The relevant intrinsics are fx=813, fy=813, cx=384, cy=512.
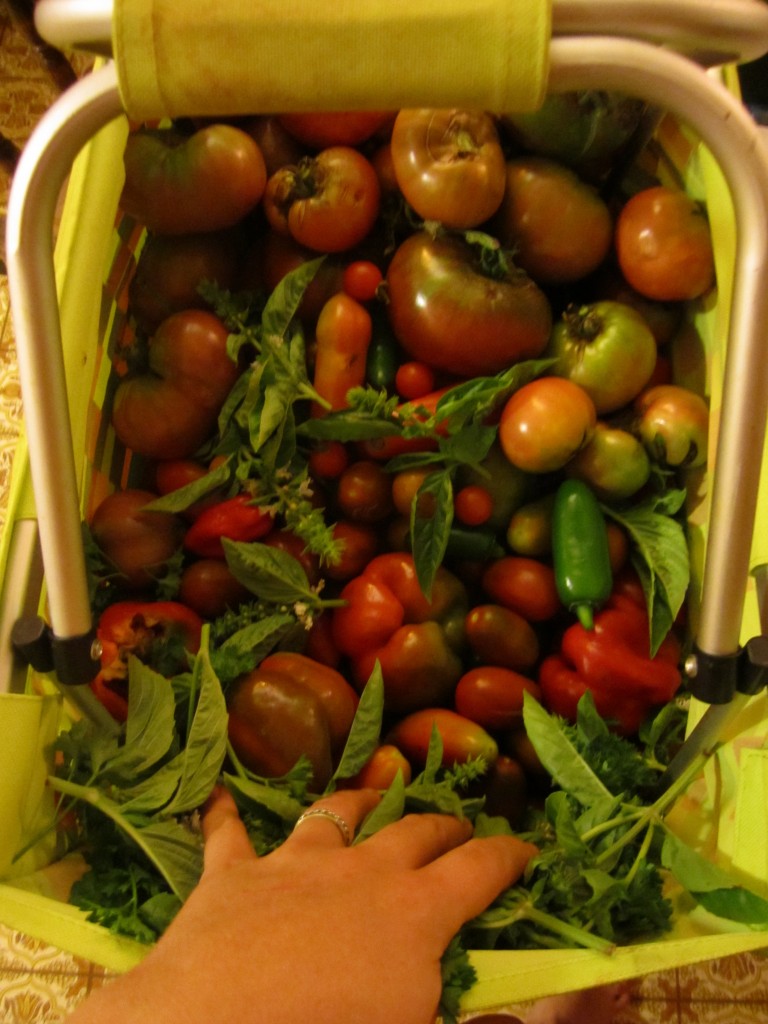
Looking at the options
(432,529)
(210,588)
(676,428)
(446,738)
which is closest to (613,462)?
(676,428)

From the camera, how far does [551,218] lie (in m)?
0.82

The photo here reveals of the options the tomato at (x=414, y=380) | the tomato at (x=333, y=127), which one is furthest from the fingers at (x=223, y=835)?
the tomato at (x=333, y=127)

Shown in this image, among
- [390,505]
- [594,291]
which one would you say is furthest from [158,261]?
[594,291]

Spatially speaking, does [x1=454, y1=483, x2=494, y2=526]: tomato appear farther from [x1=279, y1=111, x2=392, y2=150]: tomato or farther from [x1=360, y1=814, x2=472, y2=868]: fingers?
[x1=279, y1=111, x2=392, y2=150]: tomato

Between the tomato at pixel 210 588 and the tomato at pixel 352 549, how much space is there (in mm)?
100

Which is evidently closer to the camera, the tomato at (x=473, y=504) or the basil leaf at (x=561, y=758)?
the basil leaf at (x=561, y=758)

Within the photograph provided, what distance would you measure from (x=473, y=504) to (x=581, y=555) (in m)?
0.12

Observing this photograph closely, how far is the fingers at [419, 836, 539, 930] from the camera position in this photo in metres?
0.54

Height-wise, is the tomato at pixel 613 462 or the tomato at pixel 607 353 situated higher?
the tomato at pixel 607 353

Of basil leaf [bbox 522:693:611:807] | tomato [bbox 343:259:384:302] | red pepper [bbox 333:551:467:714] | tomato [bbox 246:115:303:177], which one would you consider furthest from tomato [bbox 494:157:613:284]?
basil leaf [bbox 522:693:611:807]

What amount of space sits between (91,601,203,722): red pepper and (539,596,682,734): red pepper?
1.19 ft

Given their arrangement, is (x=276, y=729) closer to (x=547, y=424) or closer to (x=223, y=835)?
(x=223, y=835)

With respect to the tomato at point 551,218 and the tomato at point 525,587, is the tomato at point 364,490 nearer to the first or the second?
the tomato at point 525,587

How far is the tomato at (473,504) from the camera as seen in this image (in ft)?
2.66
